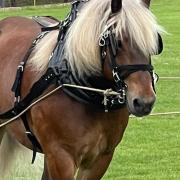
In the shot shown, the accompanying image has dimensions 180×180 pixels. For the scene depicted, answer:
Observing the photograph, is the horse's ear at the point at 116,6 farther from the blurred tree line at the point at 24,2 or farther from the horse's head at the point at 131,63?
the blurred tree line at the point at 24,2

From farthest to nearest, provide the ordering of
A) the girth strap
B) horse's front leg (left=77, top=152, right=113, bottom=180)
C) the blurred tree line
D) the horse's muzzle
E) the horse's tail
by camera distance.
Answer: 1. the blurred tree line
2. the horse's tail
3. horse's front leg (left=77, top=152, right=113, bottom=180)
4. the girth strap
5. the horse's muzzle

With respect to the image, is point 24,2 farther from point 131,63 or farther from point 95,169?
point 131,63

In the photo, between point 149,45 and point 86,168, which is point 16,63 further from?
point 149,45

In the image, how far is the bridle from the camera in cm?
392

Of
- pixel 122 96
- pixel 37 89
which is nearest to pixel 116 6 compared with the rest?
pixel 122 96

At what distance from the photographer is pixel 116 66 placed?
13.1ft

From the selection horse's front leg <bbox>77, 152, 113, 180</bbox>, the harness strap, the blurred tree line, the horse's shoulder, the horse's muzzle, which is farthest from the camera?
the blurred tree line

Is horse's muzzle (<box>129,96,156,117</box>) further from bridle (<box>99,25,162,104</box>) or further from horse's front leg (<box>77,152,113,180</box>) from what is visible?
horse's front leg (<box>77,152,113,180</box>)

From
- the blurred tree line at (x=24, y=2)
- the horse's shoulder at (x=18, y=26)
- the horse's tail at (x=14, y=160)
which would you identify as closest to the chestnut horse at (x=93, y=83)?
the horse's shoulder at (x=18, y=26)

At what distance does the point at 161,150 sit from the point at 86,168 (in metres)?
3.37

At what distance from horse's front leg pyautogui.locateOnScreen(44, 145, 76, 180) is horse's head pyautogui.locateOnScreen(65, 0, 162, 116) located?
54cm

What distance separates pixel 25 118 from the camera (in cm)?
474

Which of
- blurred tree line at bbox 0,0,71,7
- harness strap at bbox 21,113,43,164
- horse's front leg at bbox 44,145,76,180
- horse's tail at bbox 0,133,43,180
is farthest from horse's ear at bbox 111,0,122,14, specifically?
blurred tree line at bbox 0,0,71,7

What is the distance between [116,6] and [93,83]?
1.89 ft
